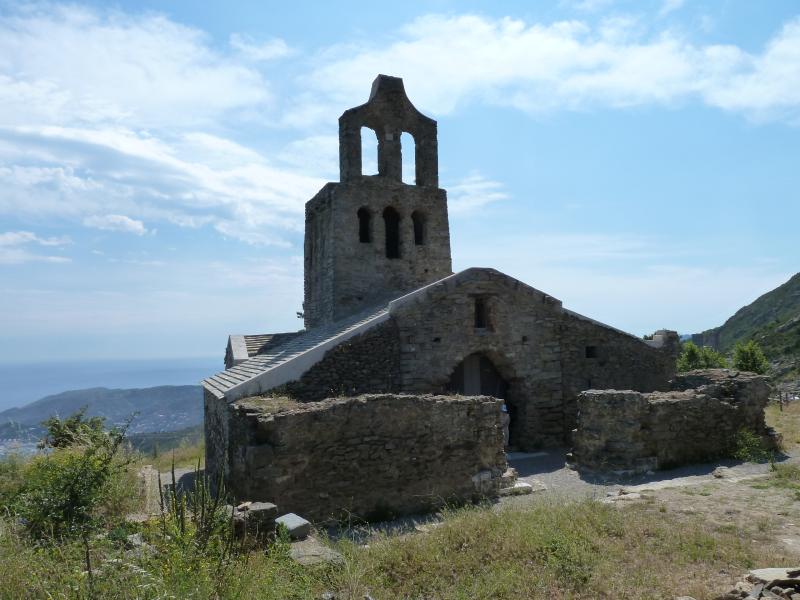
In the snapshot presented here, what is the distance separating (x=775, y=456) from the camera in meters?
11.2

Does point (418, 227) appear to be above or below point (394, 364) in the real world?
above

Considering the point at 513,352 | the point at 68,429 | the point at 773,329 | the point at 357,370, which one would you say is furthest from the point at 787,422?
the point at 773,329

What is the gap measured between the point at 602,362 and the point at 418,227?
7.10 metres

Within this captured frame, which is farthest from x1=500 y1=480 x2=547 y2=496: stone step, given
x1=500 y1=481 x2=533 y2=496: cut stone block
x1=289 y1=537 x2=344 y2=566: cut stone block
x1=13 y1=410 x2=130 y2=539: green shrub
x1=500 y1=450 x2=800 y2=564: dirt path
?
x1=13 y1=410 x2=130 y2=539: green shrub

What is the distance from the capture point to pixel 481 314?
47.0ft

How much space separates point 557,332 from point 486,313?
80.2 inches

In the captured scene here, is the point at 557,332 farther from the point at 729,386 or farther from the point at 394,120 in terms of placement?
the point at 394,120

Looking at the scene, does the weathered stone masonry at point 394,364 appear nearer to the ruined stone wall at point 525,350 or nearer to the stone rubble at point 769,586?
the ruined stone wall at point 525,350

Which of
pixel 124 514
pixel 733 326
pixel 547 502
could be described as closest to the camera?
pixel 124 514

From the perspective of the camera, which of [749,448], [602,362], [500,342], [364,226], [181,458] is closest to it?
[749,448]

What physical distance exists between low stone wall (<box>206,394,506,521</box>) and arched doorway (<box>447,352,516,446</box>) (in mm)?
4711

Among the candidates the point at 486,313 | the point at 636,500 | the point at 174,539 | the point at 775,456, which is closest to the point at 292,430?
the point at 174,539

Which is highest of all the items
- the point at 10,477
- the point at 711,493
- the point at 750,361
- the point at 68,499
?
the point at 750,361

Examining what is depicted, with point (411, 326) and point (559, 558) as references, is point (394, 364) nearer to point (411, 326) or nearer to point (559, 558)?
point (411, 326)
